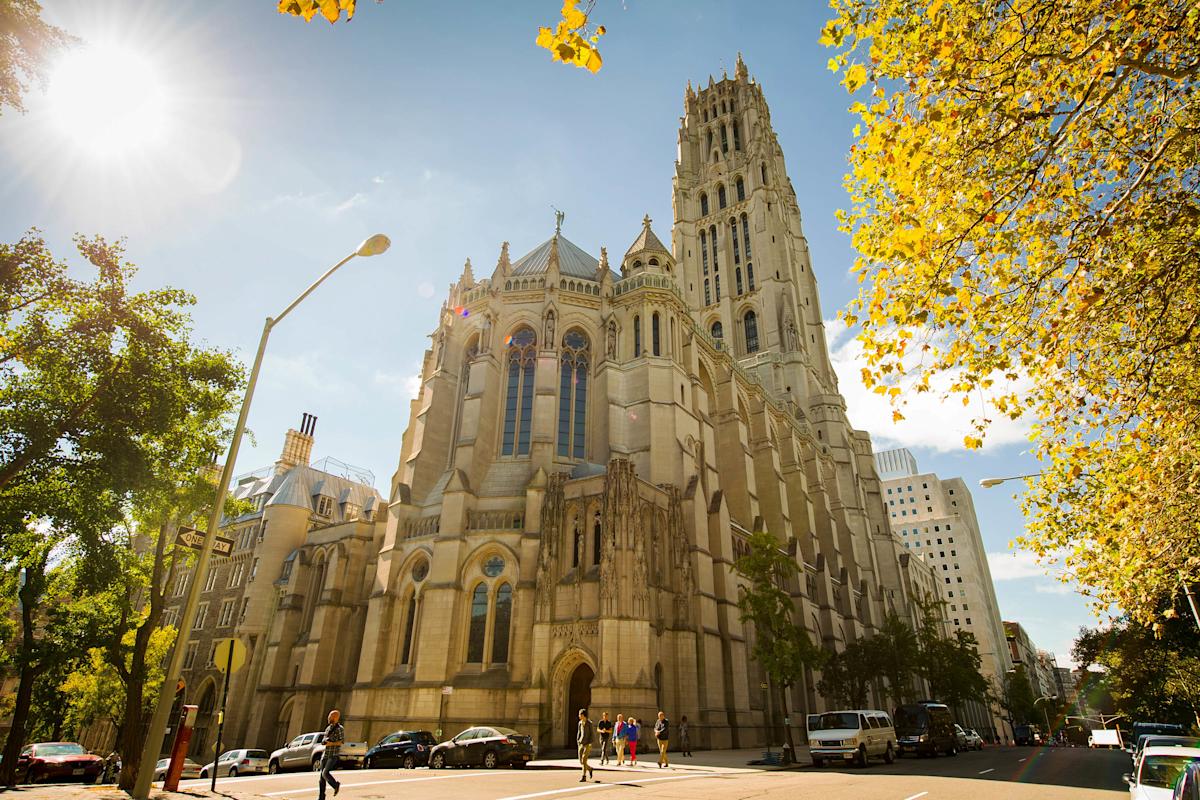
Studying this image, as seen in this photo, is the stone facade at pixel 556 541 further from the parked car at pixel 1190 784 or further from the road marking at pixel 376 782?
the parked car at pixel 1190 784

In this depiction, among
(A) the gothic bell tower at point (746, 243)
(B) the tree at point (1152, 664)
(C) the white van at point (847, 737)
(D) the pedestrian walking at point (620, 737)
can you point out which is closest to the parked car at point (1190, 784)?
(C) the white van at point (847, 737)

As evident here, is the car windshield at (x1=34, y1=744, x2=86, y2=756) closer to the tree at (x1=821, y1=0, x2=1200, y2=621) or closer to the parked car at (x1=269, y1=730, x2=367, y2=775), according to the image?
the parked car at (x1=269, y1=730, x2=367, y2=775)

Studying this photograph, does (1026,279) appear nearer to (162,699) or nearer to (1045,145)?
(1045,145)

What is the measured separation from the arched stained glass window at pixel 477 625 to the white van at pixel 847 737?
534 inches

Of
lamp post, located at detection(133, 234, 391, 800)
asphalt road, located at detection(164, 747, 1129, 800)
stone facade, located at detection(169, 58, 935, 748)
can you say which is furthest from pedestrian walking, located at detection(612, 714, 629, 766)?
lamp post, located at detection(133, 234, 391, 800)

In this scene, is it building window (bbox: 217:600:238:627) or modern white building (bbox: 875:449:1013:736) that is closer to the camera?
building window (bbox: 217:600:238:627)

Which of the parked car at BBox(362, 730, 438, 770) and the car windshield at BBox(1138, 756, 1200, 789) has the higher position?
the car windshield at BBox(1138, 756, 1200, 789)

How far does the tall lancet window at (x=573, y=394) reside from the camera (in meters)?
A: 33.8

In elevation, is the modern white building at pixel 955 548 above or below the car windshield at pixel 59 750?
above

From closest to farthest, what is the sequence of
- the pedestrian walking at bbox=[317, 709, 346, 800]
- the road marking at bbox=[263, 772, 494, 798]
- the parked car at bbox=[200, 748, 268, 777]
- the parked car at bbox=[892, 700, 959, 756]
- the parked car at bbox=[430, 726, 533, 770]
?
the pedestrian walking at bbox=[317, 709, 346, 800] < the road marking at bbox=[263, 772, 494, 798] < the parked car at bbox=[430, 726, 533, 770] < the parked car at bbox=[200, 748, 268, 777] < the parked car at bbox=[892, 700, 959, 756]

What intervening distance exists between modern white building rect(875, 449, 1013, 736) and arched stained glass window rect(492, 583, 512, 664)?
102484mm

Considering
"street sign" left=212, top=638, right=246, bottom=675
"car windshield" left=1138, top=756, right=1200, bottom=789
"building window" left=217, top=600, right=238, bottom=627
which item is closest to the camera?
"car windshield" left=1138, top=756, right=1200, bottom=789

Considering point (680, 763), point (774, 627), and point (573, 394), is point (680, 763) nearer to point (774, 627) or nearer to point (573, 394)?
point (774, 627)

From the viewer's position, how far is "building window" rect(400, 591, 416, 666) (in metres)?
28.5
